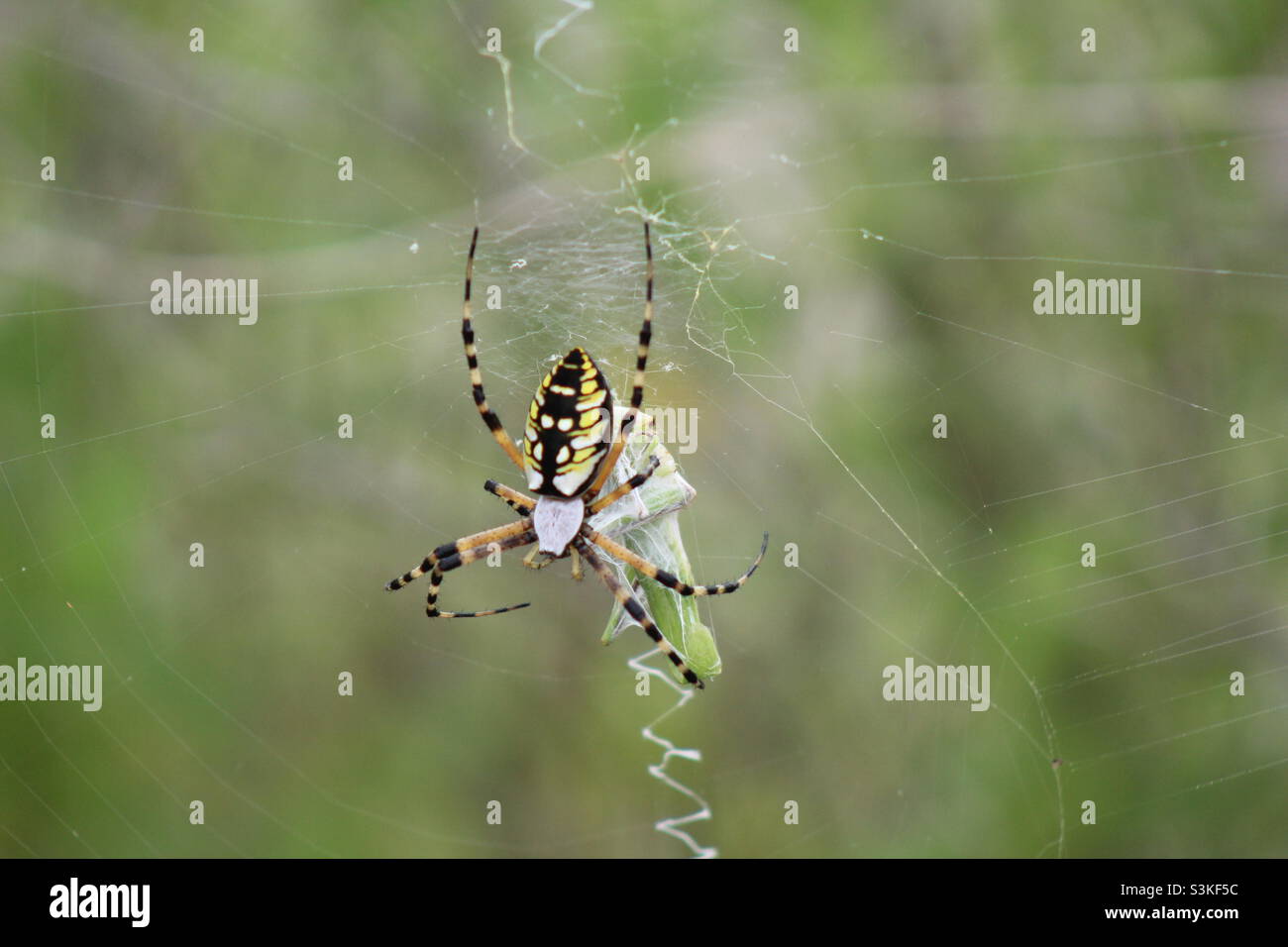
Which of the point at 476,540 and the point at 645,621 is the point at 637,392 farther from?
the point at 476,540

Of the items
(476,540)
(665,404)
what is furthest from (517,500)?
(665,404)

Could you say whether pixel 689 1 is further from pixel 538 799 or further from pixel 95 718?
pixel 95 718

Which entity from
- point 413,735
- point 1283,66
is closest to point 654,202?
point 1283,66

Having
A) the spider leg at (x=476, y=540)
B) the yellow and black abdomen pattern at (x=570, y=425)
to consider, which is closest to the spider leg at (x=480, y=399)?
the yellow and black abdomen pattern at (x=570, y=425)

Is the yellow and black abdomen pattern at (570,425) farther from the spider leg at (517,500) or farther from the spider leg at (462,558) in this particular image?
the spider leg at (462,558)

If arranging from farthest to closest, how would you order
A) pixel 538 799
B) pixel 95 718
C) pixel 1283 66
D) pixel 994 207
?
A: pixel 538 799 < pixel 95 718 < pixel 994 207 < pixel 1283 66
